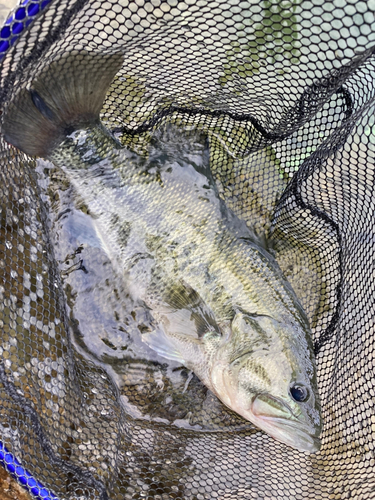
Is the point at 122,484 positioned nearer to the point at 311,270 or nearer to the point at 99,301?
the point at 99,301

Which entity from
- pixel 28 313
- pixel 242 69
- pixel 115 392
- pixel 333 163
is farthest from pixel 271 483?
pixel 242 69

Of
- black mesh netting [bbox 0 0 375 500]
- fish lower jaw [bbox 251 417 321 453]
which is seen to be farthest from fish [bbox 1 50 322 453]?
black mesh netting [bbox 0 0 375 500]

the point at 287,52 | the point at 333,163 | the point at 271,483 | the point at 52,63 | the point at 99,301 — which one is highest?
the point at 52,63

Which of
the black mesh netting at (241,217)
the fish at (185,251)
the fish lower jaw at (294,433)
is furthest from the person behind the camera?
the black mesh netting at (241,217)

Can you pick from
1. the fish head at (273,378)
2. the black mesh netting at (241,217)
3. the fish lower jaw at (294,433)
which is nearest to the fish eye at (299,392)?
the fish head at (273,378)

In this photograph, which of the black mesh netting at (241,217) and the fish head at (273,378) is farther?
the black mesh netting at (241,217)

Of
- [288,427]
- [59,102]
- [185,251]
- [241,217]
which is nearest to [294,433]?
[288,427]

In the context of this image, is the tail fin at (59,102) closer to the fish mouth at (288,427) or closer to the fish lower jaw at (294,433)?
the fish mouth at (288,427)
